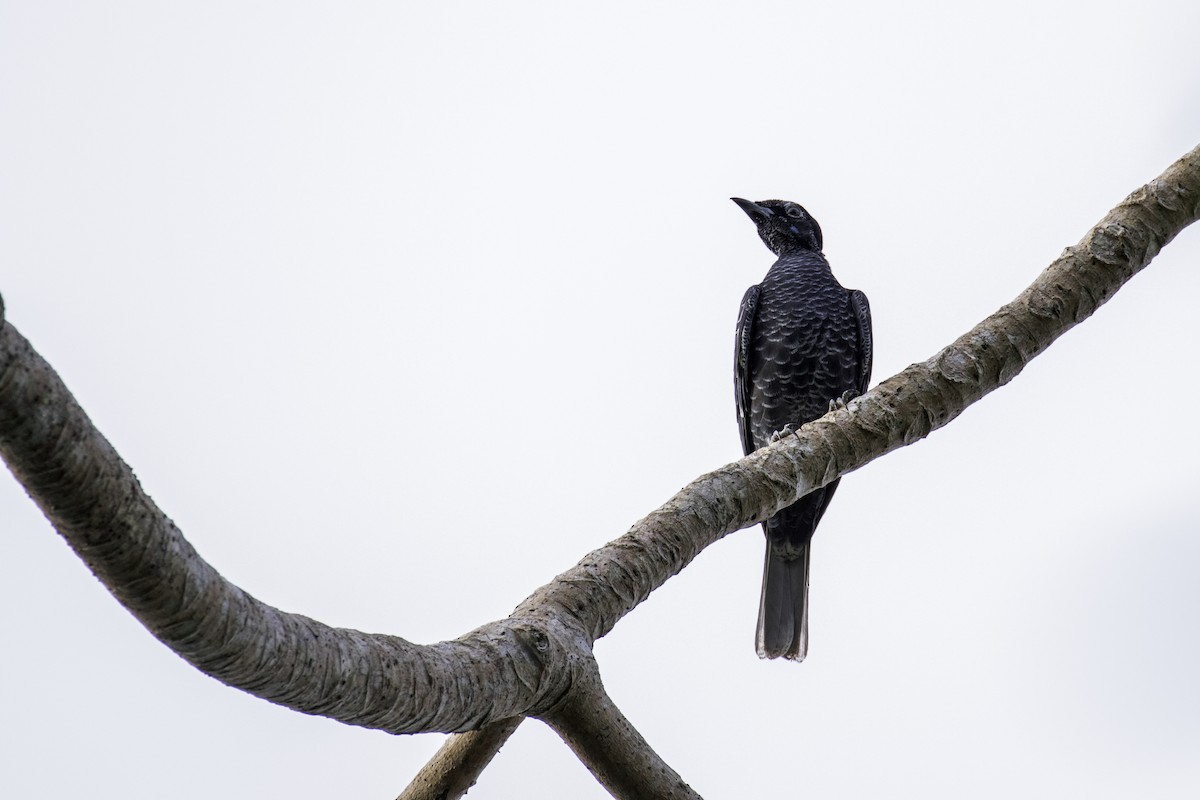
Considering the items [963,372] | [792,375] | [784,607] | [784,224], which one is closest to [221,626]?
[963,372]

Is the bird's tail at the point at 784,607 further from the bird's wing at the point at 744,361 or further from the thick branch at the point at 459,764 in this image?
the thick branch at the point at 459,764

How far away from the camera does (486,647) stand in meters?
2.87

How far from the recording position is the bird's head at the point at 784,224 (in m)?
7.64

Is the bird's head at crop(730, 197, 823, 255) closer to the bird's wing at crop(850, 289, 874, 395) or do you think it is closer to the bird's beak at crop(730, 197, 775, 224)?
the bird's beak at crop(730, 197, 775, 224)

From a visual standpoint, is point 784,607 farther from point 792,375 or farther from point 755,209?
point 755,209

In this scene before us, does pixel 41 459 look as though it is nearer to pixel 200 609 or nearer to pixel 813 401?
pixel 200 609

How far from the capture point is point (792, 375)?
6.62 m

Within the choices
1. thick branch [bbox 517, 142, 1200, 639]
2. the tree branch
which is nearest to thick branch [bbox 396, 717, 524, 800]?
the tree branch

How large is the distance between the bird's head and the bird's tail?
7.09 feet

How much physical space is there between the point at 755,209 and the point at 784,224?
0.71 ft

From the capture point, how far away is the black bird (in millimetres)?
6191

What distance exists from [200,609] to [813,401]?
4890 mm

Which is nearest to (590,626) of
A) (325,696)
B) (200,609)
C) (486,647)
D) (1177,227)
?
(486,647)

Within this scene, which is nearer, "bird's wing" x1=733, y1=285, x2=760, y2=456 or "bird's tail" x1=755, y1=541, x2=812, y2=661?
"bird's tail" x1=755, y1=541, x2=812, y2=661
